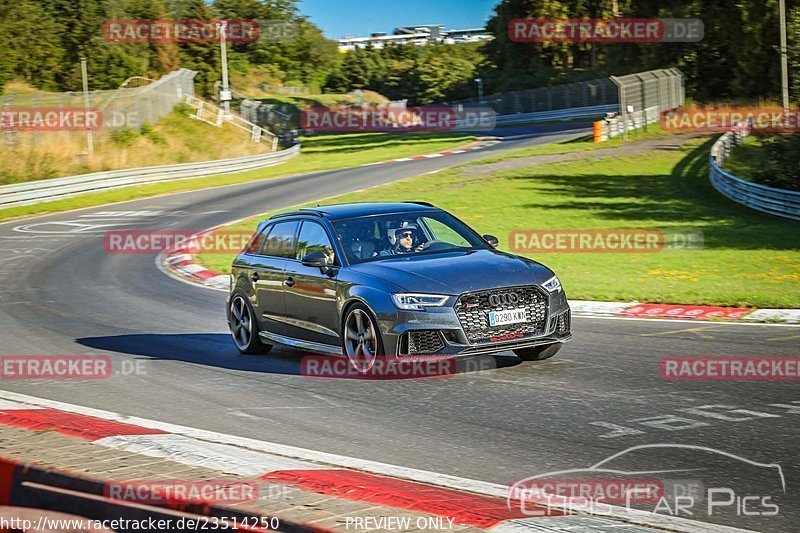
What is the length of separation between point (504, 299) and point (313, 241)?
248 cm

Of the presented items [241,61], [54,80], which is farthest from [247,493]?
[241,61]

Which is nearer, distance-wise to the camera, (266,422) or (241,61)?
(266,422)

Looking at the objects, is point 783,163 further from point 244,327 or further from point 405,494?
point 405,494

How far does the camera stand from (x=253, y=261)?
A: 12.2 metres

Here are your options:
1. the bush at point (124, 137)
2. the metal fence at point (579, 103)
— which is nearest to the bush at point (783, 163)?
the metal fence at point (579, 103)

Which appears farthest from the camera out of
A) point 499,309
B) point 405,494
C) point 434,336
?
point 499,309

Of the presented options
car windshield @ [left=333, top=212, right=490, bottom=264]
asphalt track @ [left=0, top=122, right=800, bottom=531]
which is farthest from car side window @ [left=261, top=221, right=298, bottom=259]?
asphalt track @ [left=0, top=122, right=800, bottom=531]

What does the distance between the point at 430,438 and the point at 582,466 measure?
1350mm

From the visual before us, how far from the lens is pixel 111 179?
3994 centimetres

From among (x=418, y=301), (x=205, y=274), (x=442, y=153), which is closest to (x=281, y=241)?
(x=418, y=301)

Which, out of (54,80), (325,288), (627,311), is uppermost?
(54,80)

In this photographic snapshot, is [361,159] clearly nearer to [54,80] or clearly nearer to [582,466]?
[54,80]

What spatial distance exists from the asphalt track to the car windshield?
135 centimetres

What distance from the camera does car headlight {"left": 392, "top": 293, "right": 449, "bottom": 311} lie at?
9.47m
